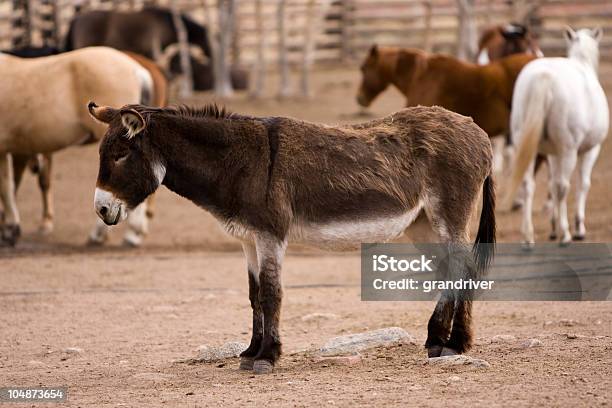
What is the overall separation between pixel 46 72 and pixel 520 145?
5.06 meters

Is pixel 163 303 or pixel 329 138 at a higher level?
pixel 329 138

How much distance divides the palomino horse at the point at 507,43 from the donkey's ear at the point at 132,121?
33.8ft

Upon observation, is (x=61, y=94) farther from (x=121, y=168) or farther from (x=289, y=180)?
(x=289, y=180)

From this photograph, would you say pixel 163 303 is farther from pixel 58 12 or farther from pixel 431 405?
pixel 58 12

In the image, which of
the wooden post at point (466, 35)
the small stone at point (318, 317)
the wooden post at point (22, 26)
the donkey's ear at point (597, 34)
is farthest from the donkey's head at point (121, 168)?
the wooden post at point (22, 26)

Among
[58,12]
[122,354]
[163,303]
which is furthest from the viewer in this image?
[58,12]

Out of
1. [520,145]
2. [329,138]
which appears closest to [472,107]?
[520,145]

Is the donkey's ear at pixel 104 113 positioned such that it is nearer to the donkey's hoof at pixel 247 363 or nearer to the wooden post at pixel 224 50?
the donkey's hoof at pixel 247 363

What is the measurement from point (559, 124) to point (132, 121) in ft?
18.2

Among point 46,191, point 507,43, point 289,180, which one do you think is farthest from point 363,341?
point 507,43

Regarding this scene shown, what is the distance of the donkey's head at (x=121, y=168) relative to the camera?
5.89 m

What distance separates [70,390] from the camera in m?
5.82

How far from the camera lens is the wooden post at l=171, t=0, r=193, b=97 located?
20781 millimetres

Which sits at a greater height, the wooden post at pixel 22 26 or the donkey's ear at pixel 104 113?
the donkey's ear at pixel 104 113
